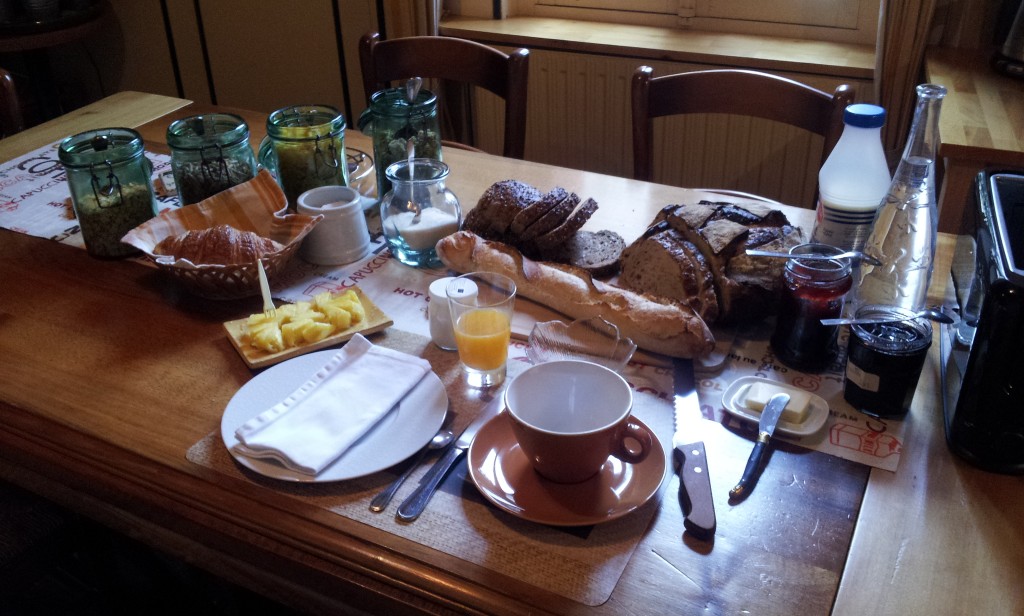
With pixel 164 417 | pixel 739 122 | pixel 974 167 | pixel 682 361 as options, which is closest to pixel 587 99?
pixel 739 122

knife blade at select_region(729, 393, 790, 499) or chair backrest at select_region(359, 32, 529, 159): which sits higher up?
chair backrest at select_region(359, 32, 529, 159)

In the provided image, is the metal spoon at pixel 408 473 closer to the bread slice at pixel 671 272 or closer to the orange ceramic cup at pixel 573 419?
the orange ceramic cup at pixel 573 419

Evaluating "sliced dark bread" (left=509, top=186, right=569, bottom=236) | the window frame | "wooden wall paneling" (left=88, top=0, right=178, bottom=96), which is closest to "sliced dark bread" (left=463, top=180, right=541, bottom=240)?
"sliced dark bread" (left=509, top=186, right=569, bottom=236)

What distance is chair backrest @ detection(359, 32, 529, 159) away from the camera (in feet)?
5.95

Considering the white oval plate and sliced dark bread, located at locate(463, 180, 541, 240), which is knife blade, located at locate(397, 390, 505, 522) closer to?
the white oval plate

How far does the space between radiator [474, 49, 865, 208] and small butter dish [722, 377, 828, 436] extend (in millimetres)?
1446

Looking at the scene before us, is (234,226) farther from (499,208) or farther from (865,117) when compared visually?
(865,117)

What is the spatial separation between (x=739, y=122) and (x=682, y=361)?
58.5 inches

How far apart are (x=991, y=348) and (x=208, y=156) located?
44.9 inches

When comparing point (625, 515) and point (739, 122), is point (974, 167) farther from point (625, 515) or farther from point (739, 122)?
point (625, 515)

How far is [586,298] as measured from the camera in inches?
42.6

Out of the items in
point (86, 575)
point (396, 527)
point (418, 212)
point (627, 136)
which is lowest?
point (86, 575)

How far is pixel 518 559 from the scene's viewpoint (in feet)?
2.38

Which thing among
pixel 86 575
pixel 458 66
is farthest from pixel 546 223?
pixel 86 575
